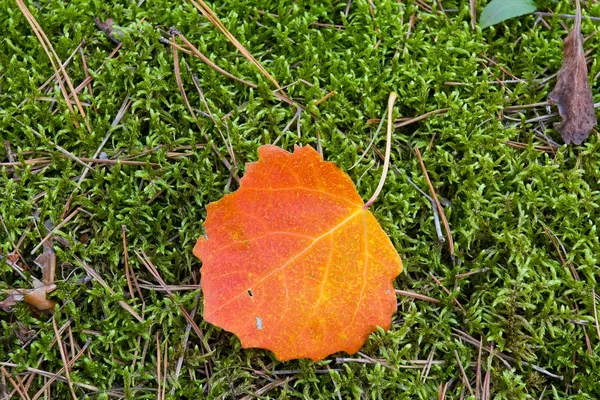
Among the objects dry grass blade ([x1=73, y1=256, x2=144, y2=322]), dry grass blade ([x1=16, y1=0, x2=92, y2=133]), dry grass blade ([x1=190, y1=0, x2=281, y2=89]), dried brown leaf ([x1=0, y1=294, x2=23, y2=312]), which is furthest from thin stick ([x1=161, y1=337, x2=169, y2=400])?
dry grass blade ([x1=190, y1=0, x2=281, y2=89])

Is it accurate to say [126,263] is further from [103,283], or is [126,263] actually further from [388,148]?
[388,148]

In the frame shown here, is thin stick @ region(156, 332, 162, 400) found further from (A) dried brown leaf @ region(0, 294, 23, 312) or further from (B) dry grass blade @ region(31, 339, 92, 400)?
(A) dried brown leaf @ region(0, 294, 23, 312)

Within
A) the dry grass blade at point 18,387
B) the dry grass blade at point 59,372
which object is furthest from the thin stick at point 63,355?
the dry grass blade at point 18,387

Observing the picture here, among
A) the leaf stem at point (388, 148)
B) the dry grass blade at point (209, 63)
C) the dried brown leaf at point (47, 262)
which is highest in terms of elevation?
the dry grass blade at point (209, 63)

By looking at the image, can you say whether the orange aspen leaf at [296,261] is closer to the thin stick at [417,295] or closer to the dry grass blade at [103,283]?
the thin stick at [417,295]

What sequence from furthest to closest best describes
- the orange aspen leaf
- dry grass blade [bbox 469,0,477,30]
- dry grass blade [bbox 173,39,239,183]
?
dry grass blade [bbox 469,0,477,30] < dry grass blade [bbox 173,39,239,183] < the orange aspen leaf

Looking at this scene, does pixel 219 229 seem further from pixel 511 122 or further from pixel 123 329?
pixel 511 122

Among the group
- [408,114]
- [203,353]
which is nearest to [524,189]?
[408,114]

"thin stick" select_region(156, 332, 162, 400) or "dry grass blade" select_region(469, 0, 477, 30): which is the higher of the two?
"dry grass blade" select_region(469, 0, 477, 30)
